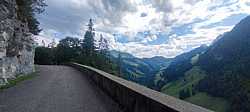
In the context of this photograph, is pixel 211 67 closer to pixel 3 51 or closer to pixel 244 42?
pixel 244 42

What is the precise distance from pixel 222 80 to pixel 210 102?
1684 centimetres

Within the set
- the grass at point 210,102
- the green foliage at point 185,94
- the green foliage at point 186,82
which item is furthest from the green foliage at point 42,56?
the green foliage at point 186,82

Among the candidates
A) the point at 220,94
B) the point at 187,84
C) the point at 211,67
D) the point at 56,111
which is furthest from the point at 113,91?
the point at 211,67

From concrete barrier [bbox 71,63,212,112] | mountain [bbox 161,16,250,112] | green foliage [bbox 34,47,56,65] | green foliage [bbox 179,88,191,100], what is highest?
concrete barrier [bbox 71,63,212,112]

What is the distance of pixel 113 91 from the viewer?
31.3ft

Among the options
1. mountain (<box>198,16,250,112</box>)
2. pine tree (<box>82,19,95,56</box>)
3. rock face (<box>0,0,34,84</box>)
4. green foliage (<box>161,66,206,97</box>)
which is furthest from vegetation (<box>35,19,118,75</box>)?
green foliage (<box>161,66,206,97</box>)

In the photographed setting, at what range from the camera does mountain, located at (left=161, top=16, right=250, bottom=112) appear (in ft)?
338

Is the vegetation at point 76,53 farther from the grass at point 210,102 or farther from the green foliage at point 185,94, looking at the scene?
the green foliage at point 185,94

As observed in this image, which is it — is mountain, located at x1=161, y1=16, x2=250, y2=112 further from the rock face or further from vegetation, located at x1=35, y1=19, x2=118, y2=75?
the rock face

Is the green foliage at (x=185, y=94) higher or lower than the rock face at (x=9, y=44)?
lower

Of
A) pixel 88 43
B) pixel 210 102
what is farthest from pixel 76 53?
pixel 210 102

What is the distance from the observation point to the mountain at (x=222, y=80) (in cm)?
10306

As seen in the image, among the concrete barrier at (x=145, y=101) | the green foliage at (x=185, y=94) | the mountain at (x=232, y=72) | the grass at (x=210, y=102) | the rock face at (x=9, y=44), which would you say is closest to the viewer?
the concrete barrier at (x=145, y=101)

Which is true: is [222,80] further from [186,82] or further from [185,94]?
[186,82]
